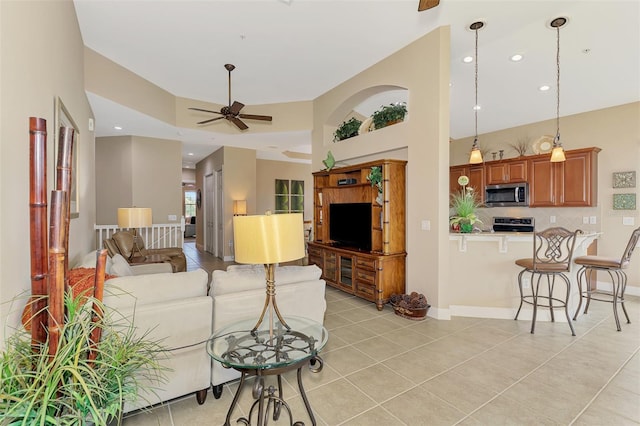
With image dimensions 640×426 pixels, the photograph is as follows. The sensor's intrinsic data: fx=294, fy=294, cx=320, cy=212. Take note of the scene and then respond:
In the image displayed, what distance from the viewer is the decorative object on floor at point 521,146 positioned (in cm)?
614

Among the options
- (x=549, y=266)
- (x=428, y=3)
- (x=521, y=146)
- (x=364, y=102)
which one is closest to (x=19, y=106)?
(x=428, y=3)

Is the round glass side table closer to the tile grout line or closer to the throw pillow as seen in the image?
the throw pillow

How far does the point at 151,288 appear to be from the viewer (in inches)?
74.9

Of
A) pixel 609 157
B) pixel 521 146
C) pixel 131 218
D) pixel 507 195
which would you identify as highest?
pixel 521 146

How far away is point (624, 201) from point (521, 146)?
1972mm

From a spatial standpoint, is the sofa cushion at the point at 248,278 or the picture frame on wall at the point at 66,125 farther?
the picture frame on wall at the point at 66,125

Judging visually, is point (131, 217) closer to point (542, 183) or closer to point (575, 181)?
point (542, 183)

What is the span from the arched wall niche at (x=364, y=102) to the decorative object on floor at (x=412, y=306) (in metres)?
2.97

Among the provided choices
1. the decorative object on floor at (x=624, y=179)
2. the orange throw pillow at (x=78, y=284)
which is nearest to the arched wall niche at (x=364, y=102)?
the decorative object on floor at (x=624, y=179)

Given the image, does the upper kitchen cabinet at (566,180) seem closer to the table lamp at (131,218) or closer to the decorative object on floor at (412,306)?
the decorative object on floor at (412,306)

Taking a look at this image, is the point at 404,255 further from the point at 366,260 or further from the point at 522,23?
the point at 522,23

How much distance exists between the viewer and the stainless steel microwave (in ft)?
19.3

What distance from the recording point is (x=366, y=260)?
409 centimetres

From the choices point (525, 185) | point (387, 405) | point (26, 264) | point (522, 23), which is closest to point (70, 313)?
point (26, 264)
